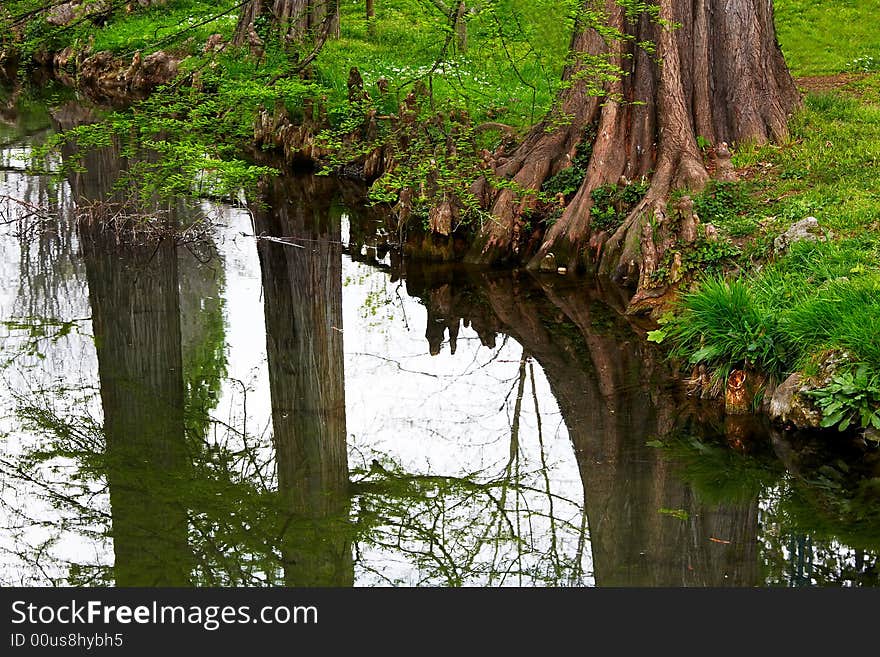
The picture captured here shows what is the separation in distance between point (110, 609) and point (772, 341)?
528 cm

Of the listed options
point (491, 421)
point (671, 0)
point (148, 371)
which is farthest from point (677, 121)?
point (148, 371)

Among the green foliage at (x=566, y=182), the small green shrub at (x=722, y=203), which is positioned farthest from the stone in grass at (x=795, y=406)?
the green foliage at (x=566, y=182)

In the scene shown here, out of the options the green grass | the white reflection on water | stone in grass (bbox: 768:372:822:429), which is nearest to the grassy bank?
stone in grass (bbox: 768:372:822:429)

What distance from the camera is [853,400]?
7.04 m

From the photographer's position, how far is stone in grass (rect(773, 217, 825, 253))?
951cm

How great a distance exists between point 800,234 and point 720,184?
5.76 ft

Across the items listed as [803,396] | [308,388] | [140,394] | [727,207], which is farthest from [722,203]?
[140,394]

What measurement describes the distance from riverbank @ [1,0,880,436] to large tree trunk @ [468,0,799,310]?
0.33 metres

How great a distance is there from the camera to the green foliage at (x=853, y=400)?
22.9 ft

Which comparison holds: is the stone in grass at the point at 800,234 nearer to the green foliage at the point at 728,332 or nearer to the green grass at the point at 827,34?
the green foliage at the point at 728,332

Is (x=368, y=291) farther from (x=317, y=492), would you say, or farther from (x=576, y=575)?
(x=576, y=575)

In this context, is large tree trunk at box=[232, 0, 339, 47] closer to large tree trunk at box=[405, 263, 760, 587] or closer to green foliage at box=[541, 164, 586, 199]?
large tree trunk at box=[405, 263, 760, 587]

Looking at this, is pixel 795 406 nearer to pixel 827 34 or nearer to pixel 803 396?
pixel 803 396

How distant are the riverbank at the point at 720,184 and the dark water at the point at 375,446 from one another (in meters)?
0.51
